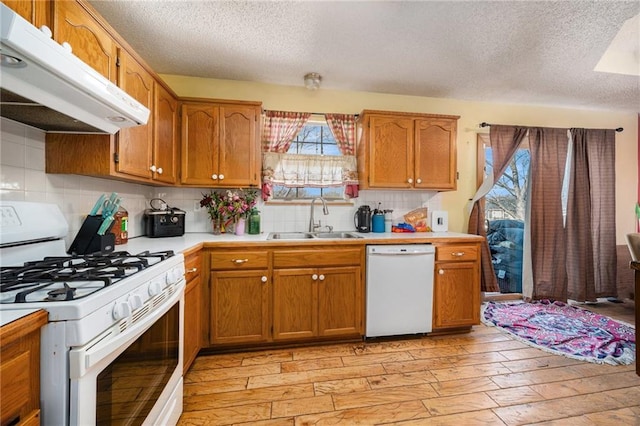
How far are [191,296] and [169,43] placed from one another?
198 cm

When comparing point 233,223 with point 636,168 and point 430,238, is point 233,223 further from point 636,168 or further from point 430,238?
point 636,168

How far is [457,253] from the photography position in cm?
246

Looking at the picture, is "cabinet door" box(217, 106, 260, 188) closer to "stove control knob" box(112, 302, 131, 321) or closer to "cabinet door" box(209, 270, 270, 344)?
"cabinet door" box(209, 270, 270, 344)

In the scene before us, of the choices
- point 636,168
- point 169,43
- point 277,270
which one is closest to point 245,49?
point 169,43

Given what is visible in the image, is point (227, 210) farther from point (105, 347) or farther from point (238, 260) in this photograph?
point (105, 347)

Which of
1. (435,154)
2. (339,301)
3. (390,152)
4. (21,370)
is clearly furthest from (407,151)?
(21,370)

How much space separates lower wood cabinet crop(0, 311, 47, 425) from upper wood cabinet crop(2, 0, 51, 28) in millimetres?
1150

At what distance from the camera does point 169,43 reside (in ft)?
7.11

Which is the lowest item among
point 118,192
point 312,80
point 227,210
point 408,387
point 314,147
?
point 408,387

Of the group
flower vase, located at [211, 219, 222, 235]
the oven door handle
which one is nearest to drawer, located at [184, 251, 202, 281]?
flower vase, located at [211, 219, 222, 235]

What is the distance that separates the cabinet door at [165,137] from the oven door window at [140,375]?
1197mm

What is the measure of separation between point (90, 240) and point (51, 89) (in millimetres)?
822

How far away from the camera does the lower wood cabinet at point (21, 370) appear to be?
593mm

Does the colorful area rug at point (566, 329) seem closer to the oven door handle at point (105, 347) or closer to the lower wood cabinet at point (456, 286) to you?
the lower wood cabinet at point (456, 286)
